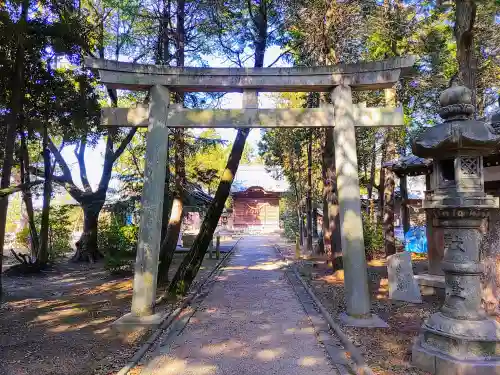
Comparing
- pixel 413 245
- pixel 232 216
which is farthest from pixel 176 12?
pixel 232 216

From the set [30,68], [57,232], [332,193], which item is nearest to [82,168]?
[57,232]

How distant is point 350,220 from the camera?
23.2ft

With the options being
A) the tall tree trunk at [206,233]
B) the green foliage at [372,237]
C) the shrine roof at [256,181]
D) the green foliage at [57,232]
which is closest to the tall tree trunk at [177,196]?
the tall tree trunk at [206,233]

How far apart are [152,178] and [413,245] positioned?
16.5 metres

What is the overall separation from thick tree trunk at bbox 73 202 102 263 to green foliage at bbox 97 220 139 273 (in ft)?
1.80

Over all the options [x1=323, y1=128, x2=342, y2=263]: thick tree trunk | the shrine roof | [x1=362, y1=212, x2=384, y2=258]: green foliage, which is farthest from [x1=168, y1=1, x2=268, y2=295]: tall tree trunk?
the shrine roof

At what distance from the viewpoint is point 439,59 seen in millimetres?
15242

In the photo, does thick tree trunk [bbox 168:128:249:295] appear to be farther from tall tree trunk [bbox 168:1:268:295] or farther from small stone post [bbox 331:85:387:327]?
small stone post [bbox 331:85:387:327]

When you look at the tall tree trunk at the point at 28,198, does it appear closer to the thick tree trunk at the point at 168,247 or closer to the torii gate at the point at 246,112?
the thick tree trunk at the point at 168,247

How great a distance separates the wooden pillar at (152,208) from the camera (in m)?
7.04

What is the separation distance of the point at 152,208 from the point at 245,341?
115 inches

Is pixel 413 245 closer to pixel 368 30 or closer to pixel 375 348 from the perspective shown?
pixel 368 30

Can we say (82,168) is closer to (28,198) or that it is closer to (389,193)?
(28,198)

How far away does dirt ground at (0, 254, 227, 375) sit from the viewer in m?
5.24
